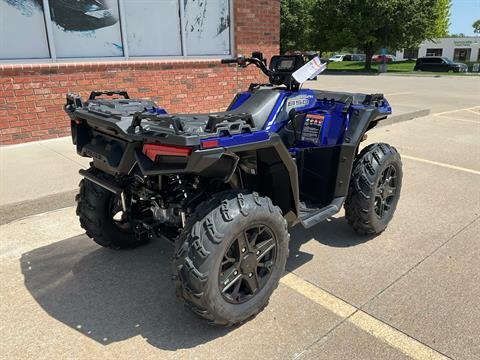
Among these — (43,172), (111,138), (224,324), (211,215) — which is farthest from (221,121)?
(43,172)

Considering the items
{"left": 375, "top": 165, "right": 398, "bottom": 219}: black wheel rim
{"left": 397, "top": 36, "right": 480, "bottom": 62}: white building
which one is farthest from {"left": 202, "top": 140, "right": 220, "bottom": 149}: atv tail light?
{"left": 397, "top": 36, "right": 480, "bottom": 62}: white building

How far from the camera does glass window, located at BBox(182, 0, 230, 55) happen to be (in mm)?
8219

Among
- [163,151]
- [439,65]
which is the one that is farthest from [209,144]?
[439,65]

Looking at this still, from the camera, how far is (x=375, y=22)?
106 ft

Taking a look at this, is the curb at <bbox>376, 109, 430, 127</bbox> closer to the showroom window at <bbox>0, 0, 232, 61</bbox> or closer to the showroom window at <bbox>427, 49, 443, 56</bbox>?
the showroom window at <bbox>0, 0, 232, 61</bbox>

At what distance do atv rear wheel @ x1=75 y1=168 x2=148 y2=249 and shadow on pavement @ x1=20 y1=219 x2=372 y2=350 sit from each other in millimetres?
170

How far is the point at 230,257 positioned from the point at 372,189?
1.54 metres

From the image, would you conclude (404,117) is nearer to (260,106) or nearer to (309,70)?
(309,70)

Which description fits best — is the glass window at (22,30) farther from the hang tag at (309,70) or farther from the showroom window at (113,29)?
the hang tag at (309,70)

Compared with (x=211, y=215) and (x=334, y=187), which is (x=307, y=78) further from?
(x=211, y=215)

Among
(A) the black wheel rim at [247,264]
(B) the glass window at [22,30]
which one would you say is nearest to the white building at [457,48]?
(B) the glass window at [22,30]

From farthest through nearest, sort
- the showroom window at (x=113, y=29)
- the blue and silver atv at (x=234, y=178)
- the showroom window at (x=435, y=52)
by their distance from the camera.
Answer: the showroom window at (x=435, y=52), the showroom window at (x=113, y=29), the blue and silver atv at (x=234, y=178)

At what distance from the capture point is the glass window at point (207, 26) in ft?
27.0

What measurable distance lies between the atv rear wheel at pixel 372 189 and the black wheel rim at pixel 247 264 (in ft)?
3.72
